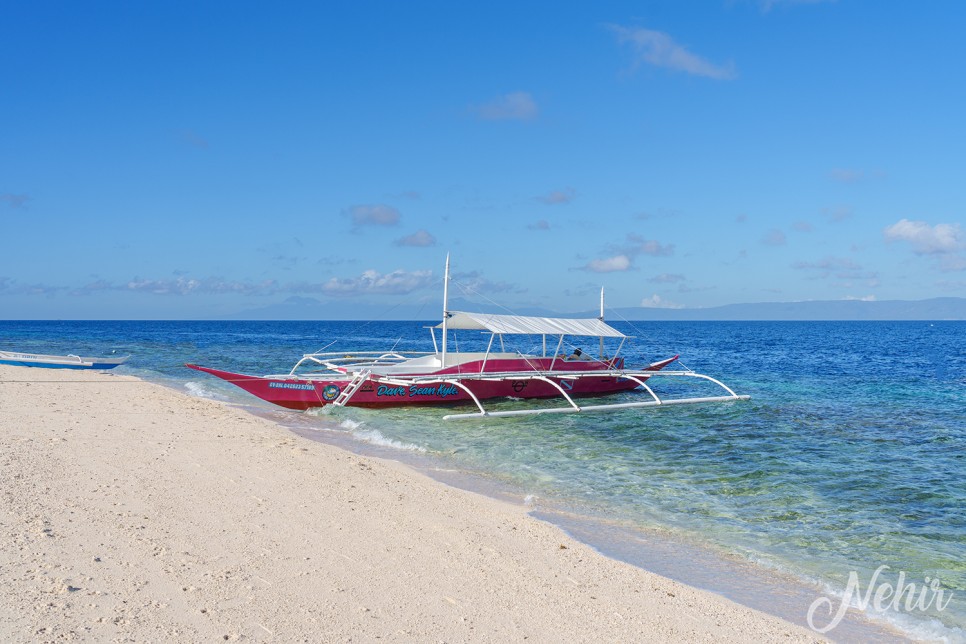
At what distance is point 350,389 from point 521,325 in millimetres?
5451

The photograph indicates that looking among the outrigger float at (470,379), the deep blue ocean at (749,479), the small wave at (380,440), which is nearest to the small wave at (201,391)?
the deep blue ocean at (749,479)

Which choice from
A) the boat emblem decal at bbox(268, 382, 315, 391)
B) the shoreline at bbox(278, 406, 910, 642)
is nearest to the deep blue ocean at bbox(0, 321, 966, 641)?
the shoreline at bbox(278, 406, 910, 642)

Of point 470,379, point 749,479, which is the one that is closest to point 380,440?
point 470,379

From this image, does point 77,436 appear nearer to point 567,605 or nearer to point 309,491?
point 309,491

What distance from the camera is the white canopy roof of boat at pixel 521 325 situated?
1847cm

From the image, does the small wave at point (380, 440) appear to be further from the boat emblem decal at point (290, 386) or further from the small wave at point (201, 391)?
the small wave at point (201, 391)

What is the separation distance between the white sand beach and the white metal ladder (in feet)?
24.9

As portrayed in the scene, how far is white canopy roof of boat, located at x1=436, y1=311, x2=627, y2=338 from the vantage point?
60.6ft

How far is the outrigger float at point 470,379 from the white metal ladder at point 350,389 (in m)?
0.03

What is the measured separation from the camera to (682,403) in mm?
19297

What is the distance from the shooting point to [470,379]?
18.1 metres

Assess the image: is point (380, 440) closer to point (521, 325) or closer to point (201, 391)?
Result: point (521, 325)

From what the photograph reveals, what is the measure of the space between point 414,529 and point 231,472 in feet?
10.4

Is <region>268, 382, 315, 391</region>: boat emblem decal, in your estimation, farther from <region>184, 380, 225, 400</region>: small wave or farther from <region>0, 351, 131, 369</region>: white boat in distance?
<region>0, 351, 131, 369</region>: white boat in distance
